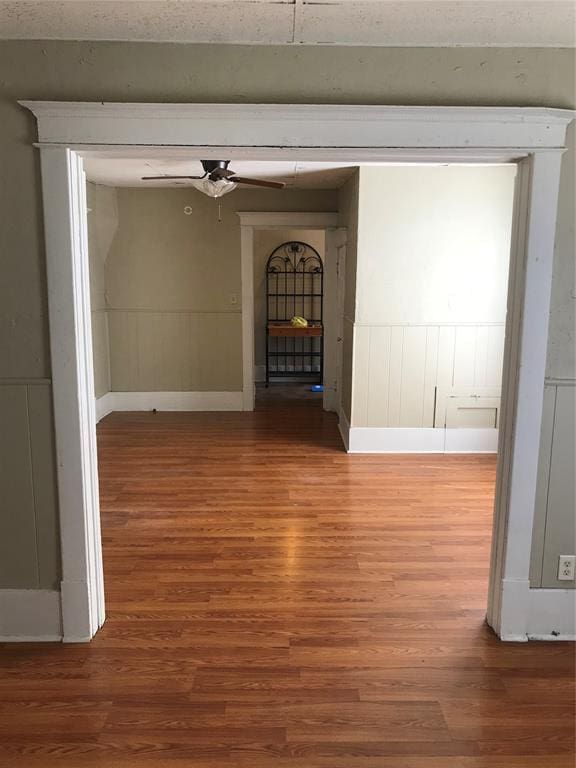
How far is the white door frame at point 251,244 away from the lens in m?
Answer: 6.45

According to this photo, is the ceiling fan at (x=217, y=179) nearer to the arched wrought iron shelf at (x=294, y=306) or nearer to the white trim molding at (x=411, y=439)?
the white trim molding at (x=411, y=439)

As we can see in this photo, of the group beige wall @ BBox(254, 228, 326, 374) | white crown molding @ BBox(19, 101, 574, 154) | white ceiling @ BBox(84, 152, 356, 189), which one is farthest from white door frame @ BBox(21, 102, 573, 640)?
beige wall @ BBox(254, 228, 326, 374)

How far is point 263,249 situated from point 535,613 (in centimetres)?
664

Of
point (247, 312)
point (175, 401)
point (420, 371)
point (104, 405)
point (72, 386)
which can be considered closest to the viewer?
point (72, 386)

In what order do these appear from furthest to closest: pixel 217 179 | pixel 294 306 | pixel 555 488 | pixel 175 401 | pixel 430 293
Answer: pixel 294 306 < pixel 175 401 < pixel 430 293 < pixel 217 179 < pixel 555 488

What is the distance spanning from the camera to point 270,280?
333 inches

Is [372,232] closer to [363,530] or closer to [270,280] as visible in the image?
[363,530]

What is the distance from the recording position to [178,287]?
6.64 meters

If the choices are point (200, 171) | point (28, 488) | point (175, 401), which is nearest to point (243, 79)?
point (28, 488)

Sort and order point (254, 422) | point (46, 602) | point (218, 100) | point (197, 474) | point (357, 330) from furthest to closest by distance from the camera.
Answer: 1. point (254, 422)
2. point (357, 330)
3. point (197, 474)
4. point (46, 602)
5. point (218, 100)

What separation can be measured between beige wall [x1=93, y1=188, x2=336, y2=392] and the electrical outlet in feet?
15.3

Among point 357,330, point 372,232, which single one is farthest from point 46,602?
point 372,232

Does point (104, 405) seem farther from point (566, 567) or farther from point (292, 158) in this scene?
point (566, 567)

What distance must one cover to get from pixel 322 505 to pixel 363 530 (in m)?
0.47
